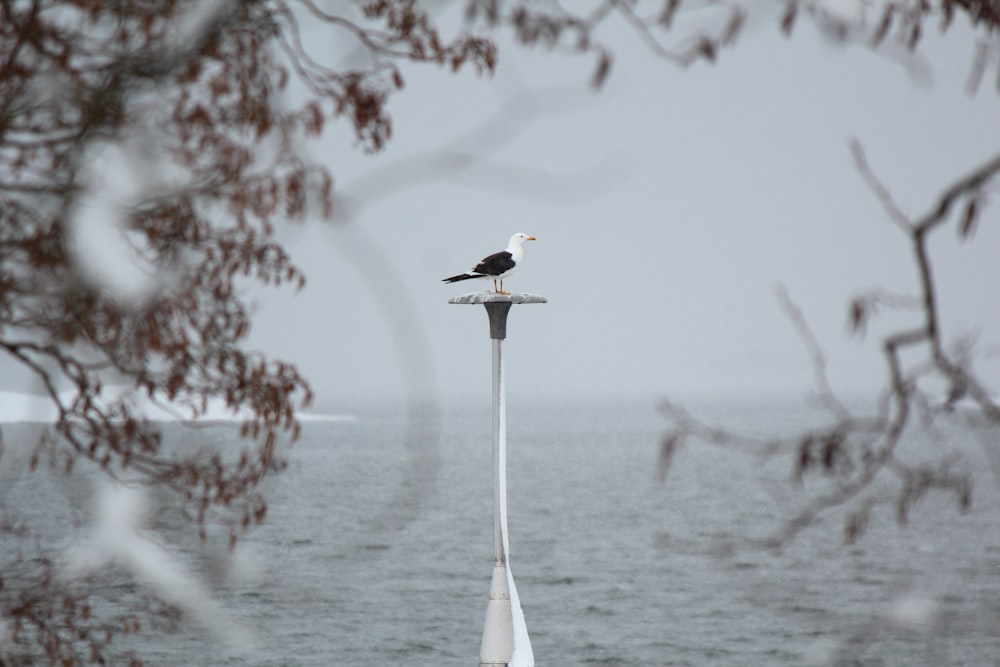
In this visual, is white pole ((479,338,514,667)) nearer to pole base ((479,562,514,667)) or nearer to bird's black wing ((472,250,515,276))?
pole base ((479,562,514,667))

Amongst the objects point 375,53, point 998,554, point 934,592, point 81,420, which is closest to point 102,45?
point 375,53

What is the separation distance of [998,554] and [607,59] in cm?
6707

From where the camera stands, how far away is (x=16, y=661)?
26.5 feet

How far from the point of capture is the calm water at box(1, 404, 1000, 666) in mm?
36219

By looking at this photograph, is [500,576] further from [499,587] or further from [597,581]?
[597,581]

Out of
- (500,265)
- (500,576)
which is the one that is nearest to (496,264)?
(500,265)

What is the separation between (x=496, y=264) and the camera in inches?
401

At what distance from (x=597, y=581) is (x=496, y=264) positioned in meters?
45.8

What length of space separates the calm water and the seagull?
1.89 meters

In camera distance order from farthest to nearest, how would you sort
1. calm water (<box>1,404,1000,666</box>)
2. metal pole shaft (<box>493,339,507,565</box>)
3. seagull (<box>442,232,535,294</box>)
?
calm water (<box>1,404,1000,666</box>)
metal pole shaft (<box>493,339,507,565</box>)
seagull (<box>442,232,535,294</box>)

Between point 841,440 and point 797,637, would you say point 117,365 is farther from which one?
point 797,637

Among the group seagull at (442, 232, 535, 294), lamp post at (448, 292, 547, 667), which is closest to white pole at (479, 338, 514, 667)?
lamp post at (448, 292, 547, 667)

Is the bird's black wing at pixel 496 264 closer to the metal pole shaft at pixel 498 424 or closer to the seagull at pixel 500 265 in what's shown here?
the seagull at pixel 500 265

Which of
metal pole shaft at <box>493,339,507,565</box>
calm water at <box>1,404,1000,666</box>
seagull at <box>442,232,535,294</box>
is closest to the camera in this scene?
seagull at <box>442,232,535,294</box>
